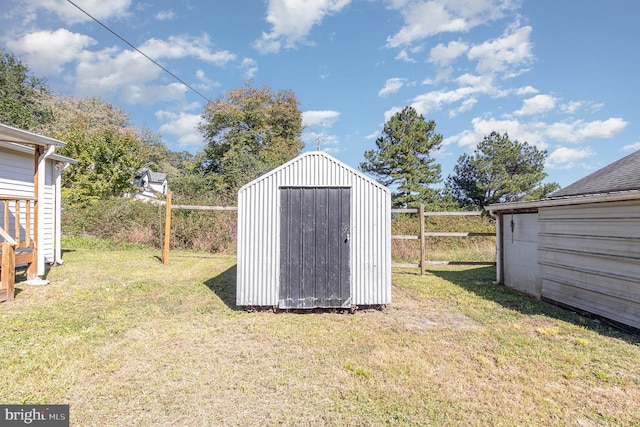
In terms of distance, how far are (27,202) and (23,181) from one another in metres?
2.32

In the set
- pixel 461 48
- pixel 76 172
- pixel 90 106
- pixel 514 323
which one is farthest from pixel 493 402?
pixel 90 106

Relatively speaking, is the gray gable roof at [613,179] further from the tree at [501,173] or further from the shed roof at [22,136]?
the tree at [501,173]

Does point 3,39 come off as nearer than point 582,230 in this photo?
No

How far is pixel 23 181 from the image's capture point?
23.4ft

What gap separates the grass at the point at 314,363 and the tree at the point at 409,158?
45.8 ft

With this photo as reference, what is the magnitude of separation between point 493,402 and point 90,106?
3481 centimetres

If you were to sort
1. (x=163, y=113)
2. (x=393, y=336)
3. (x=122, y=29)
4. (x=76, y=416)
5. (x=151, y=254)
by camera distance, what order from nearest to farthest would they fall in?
(x=76, y=416), (x=393, y=336), (x=122, y=29), (x=151, y=254), (x=163, y=113)

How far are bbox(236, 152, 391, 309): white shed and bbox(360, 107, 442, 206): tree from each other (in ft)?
47.5

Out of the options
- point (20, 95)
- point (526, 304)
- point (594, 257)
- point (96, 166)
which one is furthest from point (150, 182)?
point (594, 257)

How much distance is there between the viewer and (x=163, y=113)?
25.9 metres

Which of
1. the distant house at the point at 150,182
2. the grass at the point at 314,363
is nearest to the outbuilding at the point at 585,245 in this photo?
the grass at the point at 314,363

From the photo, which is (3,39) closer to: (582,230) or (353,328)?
(353,328)

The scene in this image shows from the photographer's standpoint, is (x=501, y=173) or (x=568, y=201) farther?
(x=501, y=173)

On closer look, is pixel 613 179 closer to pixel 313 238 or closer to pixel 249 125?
pixel 313 238
